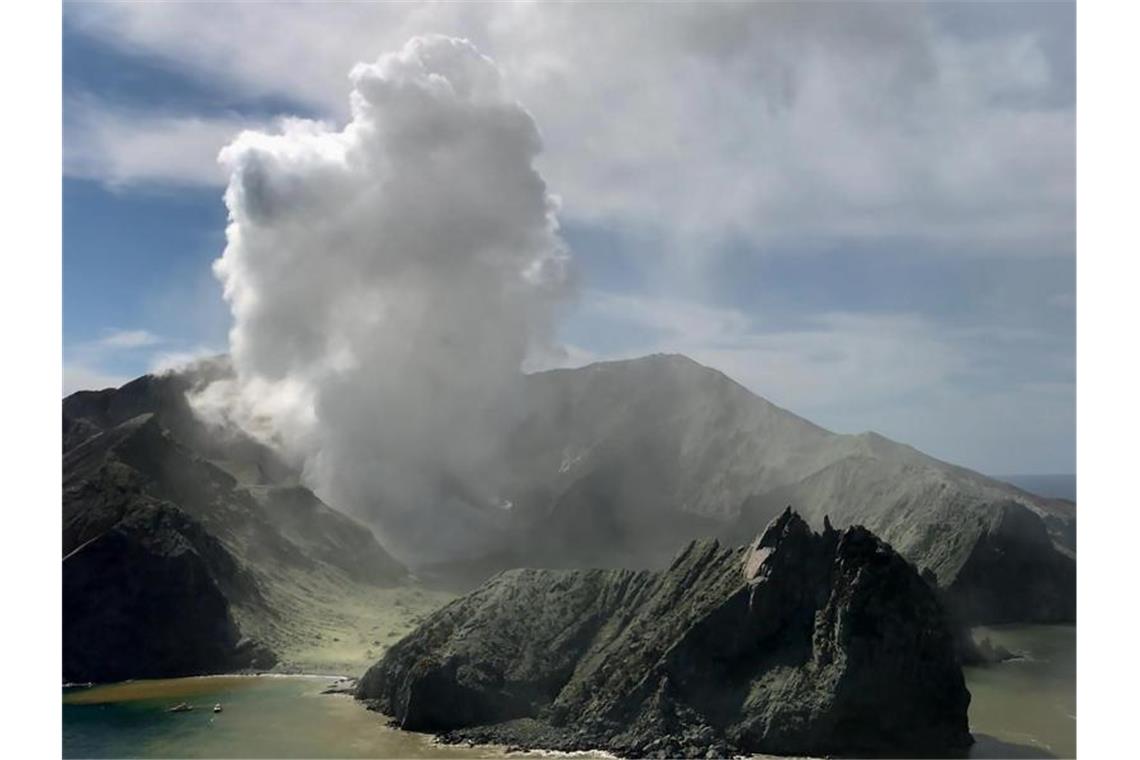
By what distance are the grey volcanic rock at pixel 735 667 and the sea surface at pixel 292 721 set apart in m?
2.62

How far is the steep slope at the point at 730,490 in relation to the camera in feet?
279

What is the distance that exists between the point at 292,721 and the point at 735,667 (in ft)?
76.2

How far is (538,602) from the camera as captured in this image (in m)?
54.9

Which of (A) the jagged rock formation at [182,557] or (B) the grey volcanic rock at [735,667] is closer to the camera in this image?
(B) the grey volcanic rock at [735,667]

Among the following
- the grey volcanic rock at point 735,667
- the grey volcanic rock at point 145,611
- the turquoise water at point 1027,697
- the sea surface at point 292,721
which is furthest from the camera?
the grey volcanic rock at point 145,611

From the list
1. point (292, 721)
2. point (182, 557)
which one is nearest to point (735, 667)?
point (292, 721)

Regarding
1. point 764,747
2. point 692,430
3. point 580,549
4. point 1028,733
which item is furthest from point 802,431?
point 764,747

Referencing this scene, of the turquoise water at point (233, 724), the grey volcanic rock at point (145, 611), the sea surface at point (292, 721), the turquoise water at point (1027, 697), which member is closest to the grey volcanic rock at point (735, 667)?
the turquoise water at point (233, 724)

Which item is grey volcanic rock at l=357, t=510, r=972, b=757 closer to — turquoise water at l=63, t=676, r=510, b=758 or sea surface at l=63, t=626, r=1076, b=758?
turquoise water at l=63, t=676, r=510, b=758

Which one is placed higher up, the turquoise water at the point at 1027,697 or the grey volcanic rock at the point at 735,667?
the grey volcanic rock at the point at 735,667

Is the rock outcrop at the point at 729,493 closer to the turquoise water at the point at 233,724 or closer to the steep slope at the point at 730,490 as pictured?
the steep slope at the point at 730,490

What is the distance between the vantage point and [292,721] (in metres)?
52.8

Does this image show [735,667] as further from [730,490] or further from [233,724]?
[730,490]

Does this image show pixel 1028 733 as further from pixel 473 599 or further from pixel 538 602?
pixel 473 599
